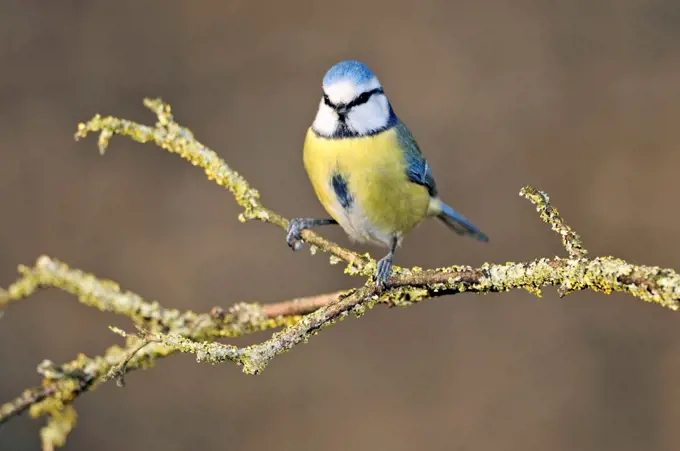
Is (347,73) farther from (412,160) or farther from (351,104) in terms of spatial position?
(412,160)

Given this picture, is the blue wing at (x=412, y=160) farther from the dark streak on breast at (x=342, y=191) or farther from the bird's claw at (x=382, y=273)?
the bird's claw at (x=382, y=273)

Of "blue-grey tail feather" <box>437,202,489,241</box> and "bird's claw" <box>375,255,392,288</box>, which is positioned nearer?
"bird's claw" <box>375,255,392,288</box>

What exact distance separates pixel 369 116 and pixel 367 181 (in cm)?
13

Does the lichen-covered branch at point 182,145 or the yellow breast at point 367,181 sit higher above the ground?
the yellow breast at point 367,181

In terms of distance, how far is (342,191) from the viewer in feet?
4.62

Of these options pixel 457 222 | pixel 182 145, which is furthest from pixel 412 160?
pixel 182 145

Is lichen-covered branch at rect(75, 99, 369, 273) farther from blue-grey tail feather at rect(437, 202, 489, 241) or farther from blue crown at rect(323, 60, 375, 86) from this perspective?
blue-grey tail feather at rect(437, 202, 489, 241)

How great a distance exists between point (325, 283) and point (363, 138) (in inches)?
70.9

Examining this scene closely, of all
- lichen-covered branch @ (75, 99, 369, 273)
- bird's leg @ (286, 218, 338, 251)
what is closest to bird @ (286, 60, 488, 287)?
bird's leg @ (286, 218, 338, 251)

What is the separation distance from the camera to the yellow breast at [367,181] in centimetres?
138

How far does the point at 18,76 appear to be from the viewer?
11.4ft

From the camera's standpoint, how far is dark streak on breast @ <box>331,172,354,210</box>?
4.58 ft

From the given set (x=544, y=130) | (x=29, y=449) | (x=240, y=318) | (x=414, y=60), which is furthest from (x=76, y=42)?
(x=240, y=318)

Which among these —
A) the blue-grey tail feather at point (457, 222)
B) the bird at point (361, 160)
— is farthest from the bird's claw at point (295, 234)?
the blue-grey tail feather at point (457, 222)
